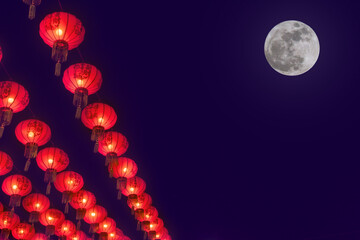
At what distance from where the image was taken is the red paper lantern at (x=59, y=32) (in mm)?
5449

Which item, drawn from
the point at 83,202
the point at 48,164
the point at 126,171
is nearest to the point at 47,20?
the point at 48,164

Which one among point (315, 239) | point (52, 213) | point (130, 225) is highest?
point (315, 239)

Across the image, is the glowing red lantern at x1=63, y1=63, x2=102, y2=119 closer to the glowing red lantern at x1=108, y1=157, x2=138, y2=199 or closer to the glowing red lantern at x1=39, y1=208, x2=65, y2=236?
the glowing red lantern at x1=108, y1=157, x2=138, y2=199

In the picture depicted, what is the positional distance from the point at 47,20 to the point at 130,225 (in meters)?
9.24

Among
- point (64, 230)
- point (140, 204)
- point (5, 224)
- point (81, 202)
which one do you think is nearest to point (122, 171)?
point (81, 202)

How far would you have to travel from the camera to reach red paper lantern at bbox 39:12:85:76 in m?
5.45

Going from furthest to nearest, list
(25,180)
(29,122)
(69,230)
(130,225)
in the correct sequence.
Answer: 1. (130,225)
2. (69,230)
3. (25,180)
4. (29,122)

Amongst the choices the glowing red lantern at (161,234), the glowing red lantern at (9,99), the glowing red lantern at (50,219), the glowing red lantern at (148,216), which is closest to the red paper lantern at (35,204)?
the glowing red lantern at (50,219)

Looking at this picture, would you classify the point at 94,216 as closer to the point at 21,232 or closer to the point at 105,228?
the point at 105,228

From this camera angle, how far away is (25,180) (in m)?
7.66

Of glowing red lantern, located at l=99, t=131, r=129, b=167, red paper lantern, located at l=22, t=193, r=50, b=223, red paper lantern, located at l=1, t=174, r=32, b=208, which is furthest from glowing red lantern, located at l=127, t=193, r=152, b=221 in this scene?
red paper lantern, located at l=1, t=174, r=32, b=208

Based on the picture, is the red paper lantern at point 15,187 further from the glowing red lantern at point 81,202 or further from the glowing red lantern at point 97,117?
the glowing red lantern at point 97,117

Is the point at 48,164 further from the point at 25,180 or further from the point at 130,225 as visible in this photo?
the point at 130,225

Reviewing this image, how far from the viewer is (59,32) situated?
18.0 ft
